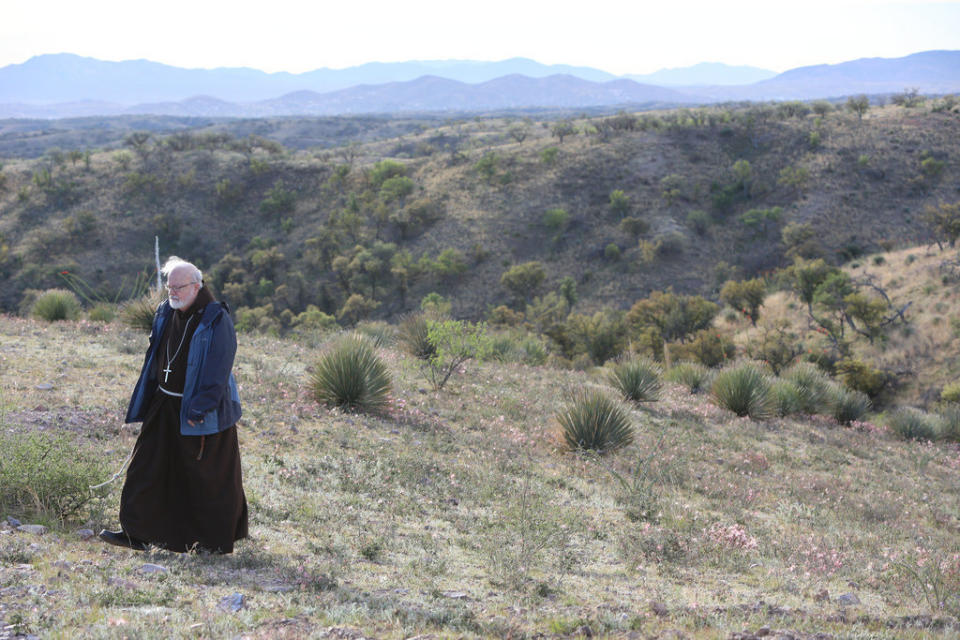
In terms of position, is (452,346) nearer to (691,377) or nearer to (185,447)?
(691,377)

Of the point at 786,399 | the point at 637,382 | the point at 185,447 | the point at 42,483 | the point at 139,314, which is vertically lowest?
the point at 786,399

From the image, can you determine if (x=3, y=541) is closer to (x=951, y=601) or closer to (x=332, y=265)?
(x=951, y=601)

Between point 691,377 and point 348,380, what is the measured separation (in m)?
8.61

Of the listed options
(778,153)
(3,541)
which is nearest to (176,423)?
(3,541)

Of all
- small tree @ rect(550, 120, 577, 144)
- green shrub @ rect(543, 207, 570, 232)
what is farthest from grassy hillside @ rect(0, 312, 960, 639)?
small tree @ rect(550, 120, 577, 144)

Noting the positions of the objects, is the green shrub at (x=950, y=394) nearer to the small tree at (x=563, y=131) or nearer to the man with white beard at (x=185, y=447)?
the man with white beard at (x=185, y=447)

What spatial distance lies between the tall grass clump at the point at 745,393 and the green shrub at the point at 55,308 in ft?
41.5

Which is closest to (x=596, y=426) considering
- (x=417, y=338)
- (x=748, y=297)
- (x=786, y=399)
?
(x=417, y=338)

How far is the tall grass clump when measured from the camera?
11.8m

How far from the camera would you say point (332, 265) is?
148ft

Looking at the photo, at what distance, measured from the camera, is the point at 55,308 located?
13.2 metres

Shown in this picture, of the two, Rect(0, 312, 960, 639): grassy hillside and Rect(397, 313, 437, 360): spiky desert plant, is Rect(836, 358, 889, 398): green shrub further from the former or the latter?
Rect(397, 313, 437, 360): spiky desert plant

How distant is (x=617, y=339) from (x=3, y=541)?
24.5 m

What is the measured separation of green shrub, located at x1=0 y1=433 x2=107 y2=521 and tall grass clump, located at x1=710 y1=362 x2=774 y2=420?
10161mm
